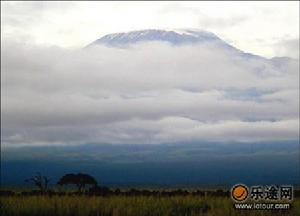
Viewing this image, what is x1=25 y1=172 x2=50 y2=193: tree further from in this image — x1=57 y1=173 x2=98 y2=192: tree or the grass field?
the grass field

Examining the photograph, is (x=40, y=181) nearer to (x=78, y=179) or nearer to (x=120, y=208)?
(x=78, y=179)

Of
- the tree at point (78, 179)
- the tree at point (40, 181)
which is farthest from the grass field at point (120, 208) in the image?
the tree at point (78, 179)

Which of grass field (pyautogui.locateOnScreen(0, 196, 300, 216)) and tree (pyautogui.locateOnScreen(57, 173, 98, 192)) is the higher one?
tree (pyautogui.locateOnScreen(57, 173, 98, 192))

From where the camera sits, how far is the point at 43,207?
23.8 meters

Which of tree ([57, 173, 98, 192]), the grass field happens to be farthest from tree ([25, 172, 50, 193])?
the grass field

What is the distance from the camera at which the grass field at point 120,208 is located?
23062mm

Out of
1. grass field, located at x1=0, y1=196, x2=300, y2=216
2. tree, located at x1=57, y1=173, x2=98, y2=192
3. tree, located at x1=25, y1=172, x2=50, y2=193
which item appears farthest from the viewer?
tree, located at x1=57, y1=173, x2=98, y2=192

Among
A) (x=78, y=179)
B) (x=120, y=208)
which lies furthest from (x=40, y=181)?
(x=120, y=208)

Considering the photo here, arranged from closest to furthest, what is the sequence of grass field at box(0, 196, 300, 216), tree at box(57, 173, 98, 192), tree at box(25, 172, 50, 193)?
grass field at box(0, 196, 300, 216), tree at box(25, 172, 50, 193), tree at box(57, 173, 98, 192)

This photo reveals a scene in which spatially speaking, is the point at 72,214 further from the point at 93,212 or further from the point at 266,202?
the point at 266,202

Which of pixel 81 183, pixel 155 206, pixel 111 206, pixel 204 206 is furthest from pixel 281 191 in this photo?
pixel 81 183

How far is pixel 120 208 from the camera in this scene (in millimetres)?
23453

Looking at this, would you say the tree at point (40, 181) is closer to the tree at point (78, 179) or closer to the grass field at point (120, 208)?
the tree at point (78, 179)

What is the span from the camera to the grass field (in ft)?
75.7
